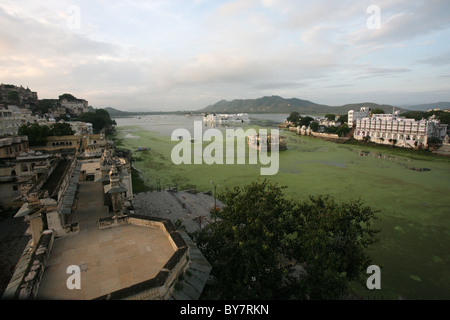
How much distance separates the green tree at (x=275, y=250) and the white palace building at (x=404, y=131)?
39.2 meters

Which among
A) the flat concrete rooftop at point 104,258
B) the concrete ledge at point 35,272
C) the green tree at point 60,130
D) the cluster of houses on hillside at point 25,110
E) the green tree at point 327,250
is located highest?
the cluster of houses on hillside at point 25,110

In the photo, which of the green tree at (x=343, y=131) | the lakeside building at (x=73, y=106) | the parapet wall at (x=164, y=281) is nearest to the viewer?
the parapet wall at (x=164, y=281)

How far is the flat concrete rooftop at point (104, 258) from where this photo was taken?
4867mm

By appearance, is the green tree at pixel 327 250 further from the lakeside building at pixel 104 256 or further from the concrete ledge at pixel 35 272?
the concrete ledge at pixel 35 272

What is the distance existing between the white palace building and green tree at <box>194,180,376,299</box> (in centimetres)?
3925

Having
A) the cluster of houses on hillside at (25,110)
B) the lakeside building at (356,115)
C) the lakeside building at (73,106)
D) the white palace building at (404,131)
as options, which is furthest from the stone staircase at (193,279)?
the lakeside building at (73,106)

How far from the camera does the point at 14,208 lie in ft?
49.5

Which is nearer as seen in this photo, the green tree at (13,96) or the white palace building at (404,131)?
the white palace building at (404,131)

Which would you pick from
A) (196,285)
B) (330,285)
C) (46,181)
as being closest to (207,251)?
(196,285)

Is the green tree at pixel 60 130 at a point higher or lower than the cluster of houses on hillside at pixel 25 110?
lower

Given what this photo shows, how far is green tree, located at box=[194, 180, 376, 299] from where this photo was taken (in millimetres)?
5898

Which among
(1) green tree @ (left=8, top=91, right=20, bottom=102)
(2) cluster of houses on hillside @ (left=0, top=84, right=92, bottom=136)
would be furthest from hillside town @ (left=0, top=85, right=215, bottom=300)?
(1) green tree @ (left=8, top=91, right=20, bottom=102)

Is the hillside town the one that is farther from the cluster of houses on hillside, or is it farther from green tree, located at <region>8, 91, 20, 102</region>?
green tree, located at <region>8, 91, 20, 102</region>

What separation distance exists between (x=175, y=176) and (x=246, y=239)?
17879 mm
